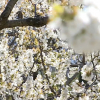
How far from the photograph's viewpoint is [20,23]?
1807 mm

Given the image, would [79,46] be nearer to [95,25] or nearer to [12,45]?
[95,25]

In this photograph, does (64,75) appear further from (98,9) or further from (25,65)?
(98,9)

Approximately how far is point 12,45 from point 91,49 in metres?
5.98

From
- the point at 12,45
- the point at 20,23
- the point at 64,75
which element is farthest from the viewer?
the point at 12,45

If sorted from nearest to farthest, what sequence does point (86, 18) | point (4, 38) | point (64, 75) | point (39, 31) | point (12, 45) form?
point (86, 18), point (39, 31), point (64, 75), point (4, 38), point (12, 45)

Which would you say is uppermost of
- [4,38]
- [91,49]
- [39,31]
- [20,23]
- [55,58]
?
[91,49]

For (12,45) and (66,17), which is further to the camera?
(12,45)

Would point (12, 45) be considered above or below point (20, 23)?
below

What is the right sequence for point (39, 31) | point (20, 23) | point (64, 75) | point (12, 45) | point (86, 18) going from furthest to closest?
point (12, 45) < point (64, 75) < point (39, 31) < point (20, 23) < point (86, 18)

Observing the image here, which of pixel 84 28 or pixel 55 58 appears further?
pixel 55 58

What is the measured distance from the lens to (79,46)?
65cm

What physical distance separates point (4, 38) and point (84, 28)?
4941 mm

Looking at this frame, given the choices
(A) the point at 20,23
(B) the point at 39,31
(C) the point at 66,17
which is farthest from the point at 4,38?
(C) the point at 66,17

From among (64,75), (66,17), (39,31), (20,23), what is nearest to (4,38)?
(39,31)
